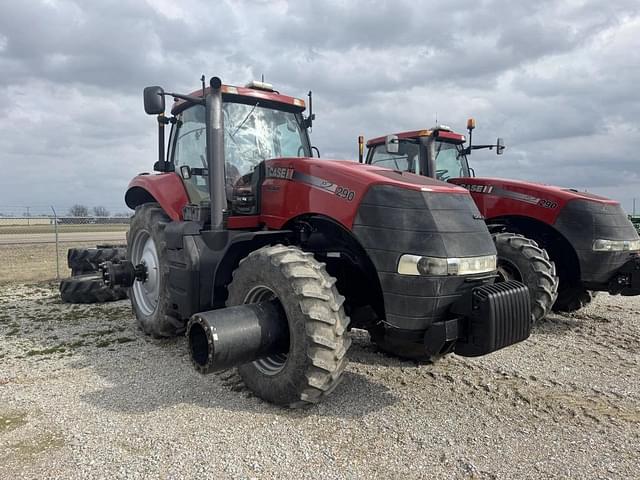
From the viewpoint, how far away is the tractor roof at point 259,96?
4.70 metres

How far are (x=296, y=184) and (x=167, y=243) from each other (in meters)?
1.51

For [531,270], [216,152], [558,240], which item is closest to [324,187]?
[216,152]

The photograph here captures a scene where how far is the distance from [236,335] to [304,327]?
0.45 metres

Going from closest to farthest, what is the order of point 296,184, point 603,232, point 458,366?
point 296,184
point 458,366
point 603,232

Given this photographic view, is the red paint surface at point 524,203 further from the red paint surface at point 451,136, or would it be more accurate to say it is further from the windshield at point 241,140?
the windshield at point 241,140

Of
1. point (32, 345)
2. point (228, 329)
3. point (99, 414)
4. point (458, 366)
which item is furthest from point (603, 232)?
point (32, 345)

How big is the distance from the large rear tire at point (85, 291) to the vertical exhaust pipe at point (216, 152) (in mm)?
3902

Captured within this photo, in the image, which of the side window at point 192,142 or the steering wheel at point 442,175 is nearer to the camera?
the side window at point 192,142

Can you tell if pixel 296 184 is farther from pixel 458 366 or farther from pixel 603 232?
pixel 603 232

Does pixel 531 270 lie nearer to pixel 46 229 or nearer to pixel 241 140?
pixel 241 140

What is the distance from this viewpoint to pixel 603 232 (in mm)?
5730

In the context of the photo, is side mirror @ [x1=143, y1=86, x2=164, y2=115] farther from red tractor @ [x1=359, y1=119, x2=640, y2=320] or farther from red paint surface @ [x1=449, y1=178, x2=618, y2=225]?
red paint surface @ [x1=449, y1=178, x2=618, y2=225]

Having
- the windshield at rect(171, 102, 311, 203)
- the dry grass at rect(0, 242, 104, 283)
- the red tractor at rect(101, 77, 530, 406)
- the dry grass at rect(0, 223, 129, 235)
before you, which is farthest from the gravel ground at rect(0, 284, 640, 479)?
the dry grass at rect(0, 223, 129, 235)

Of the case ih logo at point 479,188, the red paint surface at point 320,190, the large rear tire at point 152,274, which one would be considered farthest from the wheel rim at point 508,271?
the large rear tire at point 152,274
